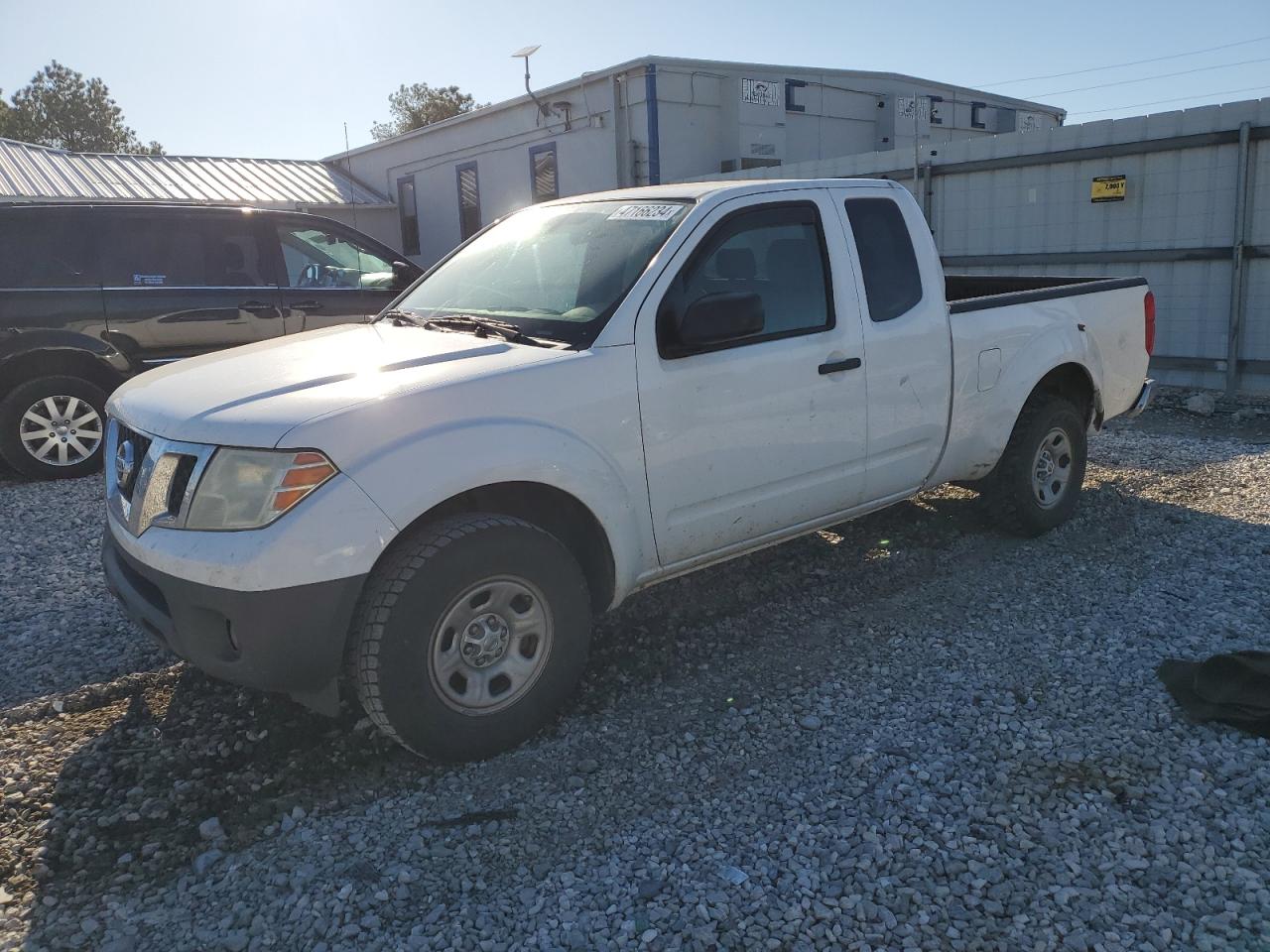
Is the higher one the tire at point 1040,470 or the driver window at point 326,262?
the driver window at point 326,262

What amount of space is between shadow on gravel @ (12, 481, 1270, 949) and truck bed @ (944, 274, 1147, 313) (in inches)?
46.3

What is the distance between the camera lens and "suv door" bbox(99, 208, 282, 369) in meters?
7.48

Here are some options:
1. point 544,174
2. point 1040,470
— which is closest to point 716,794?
point 1040,470

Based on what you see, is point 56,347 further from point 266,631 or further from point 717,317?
point 717,317

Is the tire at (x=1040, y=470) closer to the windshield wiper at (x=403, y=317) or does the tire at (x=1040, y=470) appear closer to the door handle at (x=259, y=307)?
the windshield wiper at (x=403, y=317)

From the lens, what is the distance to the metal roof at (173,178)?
19.4 metres

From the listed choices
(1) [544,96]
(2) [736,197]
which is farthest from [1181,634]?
(1) [544,96]

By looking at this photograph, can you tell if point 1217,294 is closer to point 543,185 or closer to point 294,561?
point 294,561

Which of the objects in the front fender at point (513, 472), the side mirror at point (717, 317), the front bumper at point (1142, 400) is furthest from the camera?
the front bumper at point (1142, 400)

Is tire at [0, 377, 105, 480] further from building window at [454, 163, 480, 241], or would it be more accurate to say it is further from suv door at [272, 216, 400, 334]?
building window at [454, 163, 480, 241]

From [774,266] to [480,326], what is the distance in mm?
1285

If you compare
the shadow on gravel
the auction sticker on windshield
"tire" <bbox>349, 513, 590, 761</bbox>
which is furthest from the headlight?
the auction sticker on windshield

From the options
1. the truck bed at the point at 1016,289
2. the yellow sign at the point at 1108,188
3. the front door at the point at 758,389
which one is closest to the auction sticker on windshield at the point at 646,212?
the front door at the point at 758,389

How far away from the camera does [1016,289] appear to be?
21.1ft
